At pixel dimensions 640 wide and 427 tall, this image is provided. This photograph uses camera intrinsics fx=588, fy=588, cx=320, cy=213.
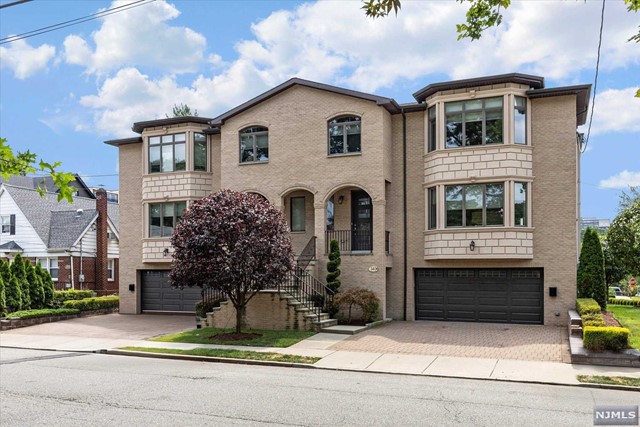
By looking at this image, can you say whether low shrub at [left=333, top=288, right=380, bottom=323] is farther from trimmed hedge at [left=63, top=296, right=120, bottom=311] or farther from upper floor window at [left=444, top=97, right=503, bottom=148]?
trimmed hedge at [left=63, top=296, right=120, bottom=311]

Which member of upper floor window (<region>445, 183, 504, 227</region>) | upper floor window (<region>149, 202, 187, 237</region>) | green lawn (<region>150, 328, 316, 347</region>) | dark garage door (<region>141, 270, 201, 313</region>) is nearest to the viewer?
green lawn (<region>150, 328, 316, 347</region>)

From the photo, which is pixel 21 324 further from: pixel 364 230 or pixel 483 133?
pixel 483 133

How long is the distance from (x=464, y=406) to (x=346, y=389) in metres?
2.30

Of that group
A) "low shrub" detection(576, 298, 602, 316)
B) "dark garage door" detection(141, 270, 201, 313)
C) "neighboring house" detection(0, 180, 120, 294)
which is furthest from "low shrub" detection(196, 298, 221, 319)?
"neighboring house" detection(0, 180, 120, 294)

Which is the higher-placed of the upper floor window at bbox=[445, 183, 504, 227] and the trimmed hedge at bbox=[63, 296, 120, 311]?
the upper floor window at bbox=[445, 183, 504, 227]

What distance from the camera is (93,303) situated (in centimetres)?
2650

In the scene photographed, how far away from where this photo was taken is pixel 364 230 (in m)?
22.6

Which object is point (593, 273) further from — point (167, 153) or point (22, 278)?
point (22, 278)

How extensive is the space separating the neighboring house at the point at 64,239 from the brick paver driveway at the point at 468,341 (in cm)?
2282

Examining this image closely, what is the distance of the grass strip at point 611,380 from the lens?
11.3 metres

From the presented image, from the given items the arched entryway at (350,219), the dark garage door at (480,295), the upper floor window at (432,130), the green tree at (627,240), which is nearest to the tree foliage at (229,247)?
the arched entryway at (350,219)

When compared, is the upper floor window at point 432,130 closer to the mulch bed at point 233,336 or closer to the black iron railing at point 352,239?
the black iron railing at point 352,239

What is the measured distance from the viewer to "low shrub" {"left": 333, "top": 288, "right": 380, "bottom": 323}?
19552mm

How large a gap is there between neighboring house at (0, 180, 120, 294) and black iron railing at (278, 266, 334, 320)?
1893 cm
